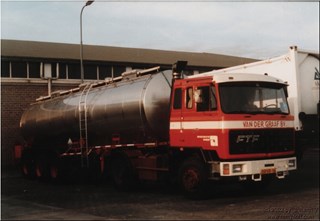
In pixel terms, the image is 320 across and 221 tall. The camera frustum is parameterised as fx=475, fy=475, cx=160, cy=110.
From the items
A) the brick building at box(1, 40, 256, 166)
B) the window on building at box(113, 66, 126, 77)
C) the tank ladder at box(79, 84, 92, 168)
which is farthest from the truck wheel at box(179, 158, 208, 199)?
the window on building at box(113, 66, 126, 77)

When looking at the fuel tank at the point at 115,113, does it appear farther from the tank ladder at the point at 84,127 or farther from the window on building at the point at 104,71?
the window on building at the point at 104,71

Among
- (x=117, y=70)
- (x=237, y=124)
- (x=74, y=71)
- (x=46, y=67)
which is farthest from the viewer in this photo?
(x=117, y=70)

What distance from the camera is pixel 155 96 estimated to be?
11.8 m

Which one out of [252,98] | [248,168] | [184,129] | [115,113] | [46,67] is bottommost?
[248,168]

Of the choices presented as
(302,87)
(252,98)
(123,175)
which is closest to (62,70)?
(123,175)

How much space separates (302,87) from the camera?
516 inches

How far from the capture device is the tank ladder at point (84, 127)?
14.6 metres

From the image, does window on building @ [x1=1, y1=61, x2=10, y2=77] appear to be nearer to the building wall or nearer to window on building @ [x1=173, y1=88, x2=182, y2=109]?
the building wall

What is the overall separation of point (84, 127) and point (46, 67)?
11.6 metres

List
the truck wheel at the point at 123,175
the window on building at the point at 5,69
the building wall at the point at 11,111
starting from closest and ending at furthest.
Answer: the truck wheel at the point at 123,175
the building wall at the point at 11,111
the window on building at the point at 5,69

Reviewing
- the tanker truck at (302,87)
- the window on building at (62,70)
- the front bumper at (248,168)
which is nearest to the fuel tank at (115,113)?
the front bumper at (248,168)

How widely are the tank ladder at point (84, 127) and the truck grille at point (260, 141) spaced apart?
590 centimetres

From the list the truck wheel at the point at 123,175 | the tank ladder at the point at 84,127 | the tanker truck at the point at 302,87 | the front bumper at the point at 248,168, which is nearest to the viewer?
the front bumper at the point at 248,168

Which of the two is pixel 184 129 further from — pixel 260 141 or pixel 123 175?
pixel 123 175
